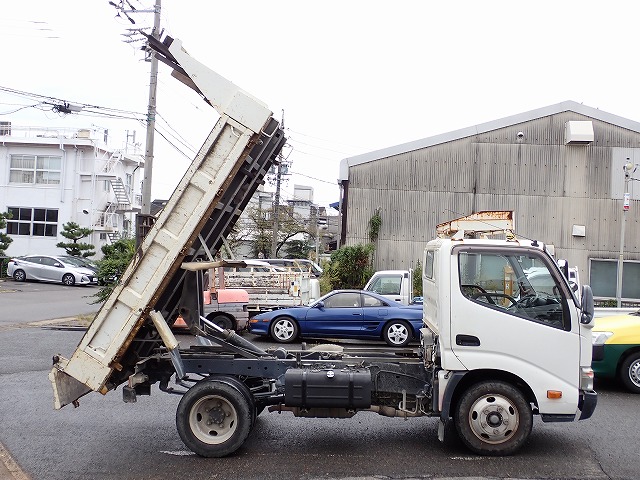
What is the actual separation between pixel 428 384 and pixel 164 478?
2813mm

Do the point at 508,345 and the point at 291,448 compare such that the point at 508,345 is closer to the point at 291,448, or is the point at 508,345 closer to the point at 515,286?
the point at 515,286

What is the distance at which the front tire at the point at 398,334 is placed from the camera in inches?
595

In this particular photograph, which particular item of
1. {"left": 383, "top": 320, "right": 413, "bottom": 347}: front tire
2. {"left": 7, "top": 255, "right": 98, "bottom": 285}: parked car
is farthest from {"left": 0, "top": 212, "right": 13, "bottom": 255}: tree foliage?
{"left": 383, "top": 320, "right": 413, "bottom": 347}: front tire

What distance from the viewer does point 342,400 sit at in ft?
22.5

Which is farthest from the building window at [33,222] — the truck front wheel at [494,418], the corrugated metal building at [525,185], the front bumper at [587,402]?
the front bumper at [587,402]

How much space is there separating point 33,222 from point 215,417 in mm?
41346

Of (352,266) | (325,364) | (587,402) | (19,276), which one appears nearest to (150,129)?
(352,266)

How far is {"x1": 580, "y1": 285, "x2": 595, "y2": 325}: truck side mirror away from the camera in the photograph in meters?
6.55

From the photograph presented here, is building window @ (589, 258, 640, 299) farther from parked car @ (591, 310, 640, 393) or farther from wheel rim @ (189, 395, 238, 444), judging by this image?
wheel rim @ (189, 395, 238, 444)

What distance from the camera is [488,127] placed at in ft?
80.6

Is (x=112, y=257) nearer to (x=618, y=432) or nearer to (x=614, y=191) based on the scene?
(x=618, y=432)

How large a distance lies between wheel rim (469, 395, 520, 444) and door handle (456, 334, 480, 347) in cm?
54

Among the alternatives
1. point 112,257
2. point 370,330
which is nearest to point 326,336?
point 370,330

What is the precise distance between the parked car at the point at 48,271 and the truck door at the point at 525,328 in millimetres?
31391
